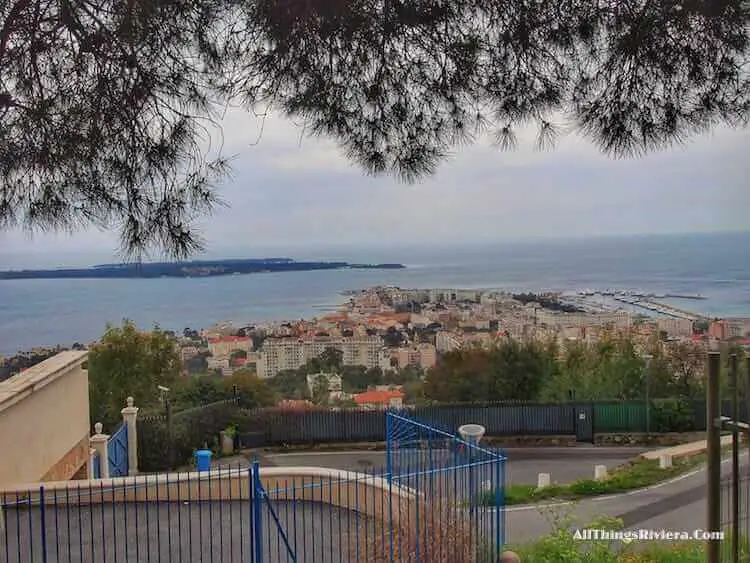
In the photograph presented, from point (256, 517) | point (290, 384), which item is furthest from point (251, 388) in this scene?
point (256, 517)

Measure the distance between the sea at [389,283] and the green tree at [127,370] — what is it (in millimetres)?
2810

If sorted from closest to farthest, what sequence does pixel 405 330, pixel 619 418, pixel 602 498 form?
1. pixel 405 330
2. pixel 602 498
3. pixel 619 418

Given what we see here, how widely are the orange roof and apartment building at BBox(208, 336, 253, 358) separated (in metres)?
1.81

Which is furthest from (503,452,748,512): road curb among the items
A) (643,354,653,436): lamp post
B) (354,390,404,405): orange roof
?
(354,390,404,405): orange roof

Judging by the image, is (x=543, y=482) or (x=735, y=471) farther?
(x=543, y=482)

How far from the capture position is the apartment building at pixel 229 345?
173 inches

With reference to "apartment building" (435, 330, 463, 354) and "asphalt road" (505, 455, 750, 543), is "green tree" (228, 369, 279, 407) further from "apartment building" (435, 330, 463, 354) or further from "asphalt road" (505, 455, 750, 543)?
"asphalt road" (505, 455, 750, 543)

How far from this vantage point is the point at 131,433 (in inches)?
258

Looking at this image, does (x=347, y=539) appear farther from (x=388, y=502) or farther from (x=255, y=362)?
(x=255, y=362)

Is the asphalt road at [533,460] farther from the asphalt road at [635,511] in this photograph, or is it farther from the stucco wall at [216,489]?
the stucco wall at [216,489]

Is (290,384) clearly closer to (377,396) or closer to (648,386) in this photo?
(377,396)

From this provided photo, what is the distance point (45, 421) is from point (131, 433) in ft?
7.43

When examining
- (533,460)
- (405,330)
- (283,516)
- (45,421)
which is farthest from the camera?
(533,460)

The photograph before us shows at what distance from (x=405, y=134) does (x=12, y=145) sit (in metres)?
0.95
